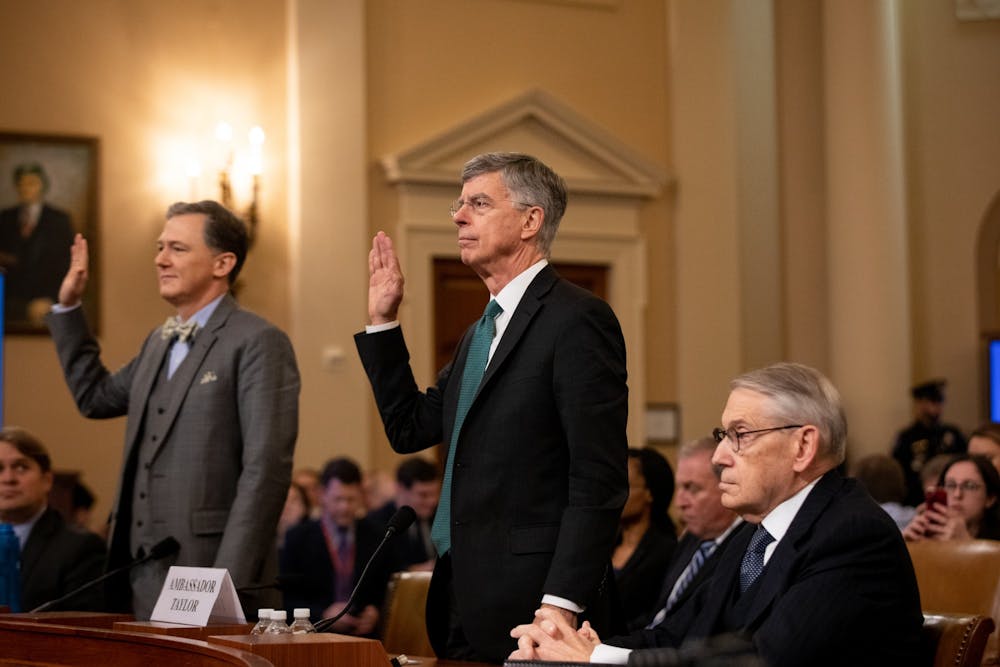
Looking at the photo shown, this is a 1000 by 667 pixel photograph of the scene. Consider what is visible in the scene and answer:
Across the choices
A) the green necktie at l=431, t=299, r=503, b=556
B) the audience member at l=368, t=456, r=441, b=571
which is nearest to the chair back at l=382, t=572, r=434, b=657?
the green necktie at l=431, t=299, r=503, b=556

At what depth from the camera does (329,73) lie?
9.05 m

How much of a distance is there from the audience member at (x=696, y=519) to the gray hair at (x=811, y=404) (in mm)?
1415

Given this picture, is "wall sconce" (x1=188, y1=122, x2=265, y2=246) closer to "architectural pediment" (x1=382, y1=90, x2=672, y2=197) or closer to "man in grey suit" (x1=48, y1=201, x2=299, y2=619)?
"architectural pediment" (x1=382, y1=90, x2=672, y2=197)

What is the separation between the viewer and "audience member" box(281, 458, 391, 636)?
19.4 ft

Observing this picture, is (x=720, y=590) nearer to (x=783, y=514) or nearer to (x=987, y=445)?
(x=783, y=514)

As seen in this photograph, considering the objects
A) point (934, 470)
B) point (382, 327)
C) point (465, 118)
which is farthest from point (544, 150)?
point (382, 327)

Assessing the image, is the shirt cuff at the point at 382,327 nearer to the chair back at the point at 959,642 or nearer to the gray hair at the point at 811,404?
the gray hair at the point at 811,404

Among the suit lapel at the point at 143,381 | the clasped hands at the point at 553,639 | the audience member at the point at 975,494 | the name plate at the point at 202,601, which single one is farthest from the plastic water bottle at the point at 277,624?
the audience member at the point at 975,494

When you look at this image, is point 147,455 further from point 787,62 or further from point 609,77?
point 787,62

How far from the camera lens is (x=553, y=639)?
103 inches

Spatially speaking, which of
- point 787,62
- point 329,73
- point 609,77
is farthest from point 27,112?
point 787,62

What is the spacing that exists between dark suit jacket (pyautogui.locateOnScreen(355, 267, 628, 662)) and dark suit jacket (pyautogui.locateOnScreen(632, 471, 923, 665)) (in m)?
0.38

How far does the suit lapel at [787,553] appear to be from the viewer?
2.55 meters

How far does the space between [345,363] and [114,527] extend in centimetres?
515
